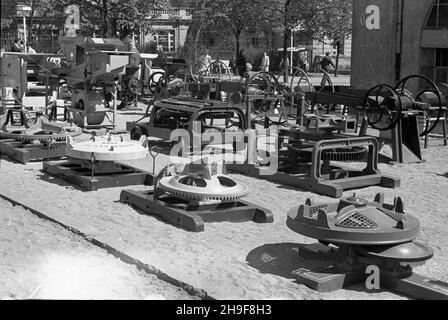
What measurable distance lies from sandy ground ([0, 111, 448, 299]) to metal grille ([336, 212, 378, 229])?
0.46 m

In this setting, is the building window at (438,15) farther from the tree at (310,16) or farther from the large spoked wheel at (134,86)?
the tree at (310,16)

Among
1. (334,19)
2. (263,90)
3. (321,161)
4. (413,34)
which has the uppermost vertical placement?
(334,19)

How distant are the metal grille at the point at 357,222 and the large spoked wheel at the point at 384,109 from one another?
5.68 metres

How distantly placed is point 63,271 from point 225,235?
1704 millimetres

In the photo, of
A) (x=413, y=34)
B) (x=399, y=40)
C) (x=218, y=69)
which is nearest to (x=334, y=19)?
(x=218, y=69)

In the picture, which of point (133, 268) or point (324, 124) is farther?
point (324, 124)

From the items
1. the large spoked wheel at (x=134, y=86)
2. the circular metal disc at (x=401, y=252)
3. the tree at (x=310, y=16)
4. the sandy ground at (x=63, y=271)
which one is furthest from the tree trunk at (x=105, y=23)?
the circular metal disc at (x=401, y=252)

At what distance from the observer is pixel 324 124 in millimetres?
10648

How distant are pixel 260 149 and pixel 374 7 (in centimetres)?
849

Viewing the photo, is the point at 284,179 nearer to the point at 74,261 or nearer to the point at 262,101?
the point at 74,261

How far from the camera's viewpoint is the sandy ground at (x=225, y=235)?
200 inches

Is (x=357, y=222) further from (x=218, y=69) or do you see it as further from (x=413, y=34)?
(x=218, y=69)

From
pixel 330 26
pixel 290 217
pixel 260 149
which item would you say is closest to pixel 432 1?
pixel 260 149

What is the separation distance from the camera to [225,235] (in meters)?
6.46
